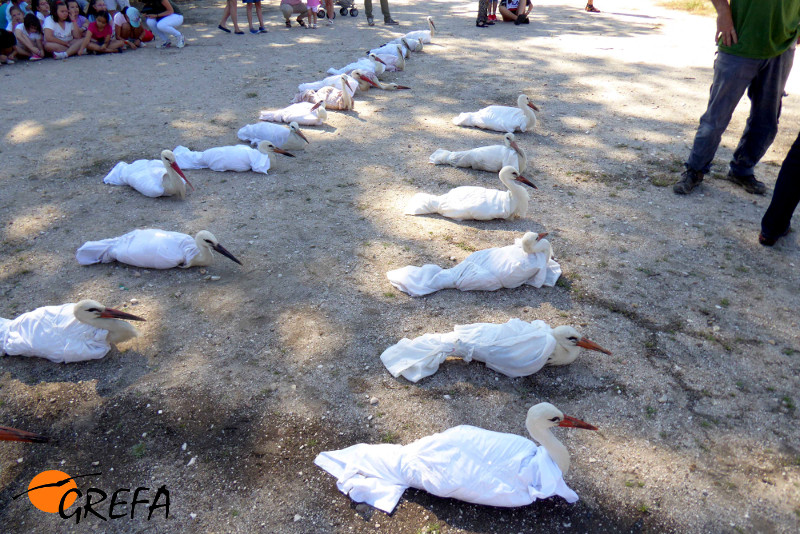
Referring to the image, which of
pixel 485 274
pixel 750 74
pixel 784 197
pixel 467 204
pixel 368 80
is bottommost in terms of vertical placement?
pixel 485 274

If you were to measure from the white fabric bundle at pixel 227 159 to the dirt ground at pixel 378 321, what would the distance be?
117 millimetres

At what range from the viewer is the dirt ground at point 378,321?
277cm

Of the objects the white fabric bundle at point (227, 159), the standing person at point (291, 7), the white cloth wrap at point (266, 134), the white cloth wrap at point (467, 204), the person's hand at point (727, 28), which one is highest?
the standing person at point (291, 7)

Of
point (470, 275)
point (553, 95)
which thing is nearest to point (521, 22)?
point (553, 95)

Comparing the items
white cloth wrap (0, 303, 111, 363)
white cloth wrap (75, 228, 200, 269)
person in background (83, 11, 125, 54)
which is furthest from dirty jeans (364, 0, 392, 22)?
white cloth wrap (0, 303, 111, 363)

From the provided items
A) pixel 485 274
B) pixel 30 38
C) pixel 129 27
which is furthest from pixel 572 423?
pixel 30 38

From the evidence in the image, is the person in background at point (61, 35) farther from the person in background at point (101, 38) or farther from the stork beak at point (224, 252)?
the stork beak at point (224, 252)

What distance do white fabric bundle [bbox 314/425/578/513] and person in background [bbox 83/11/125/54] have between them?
1142cm

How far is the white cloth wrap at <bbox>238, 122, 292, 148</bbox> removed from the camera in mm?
6621

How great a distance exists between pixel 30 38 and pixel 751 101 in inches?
485

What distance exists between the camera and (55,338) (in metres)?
3.53

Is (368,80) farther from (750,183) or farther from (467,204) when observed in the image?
(750,183)

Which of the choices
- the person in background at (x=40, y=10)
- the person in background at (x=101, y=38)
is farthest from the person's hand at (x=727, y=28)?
the person in background at (x=40, y=10)

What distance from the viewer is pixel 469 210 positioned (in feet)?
16.6
